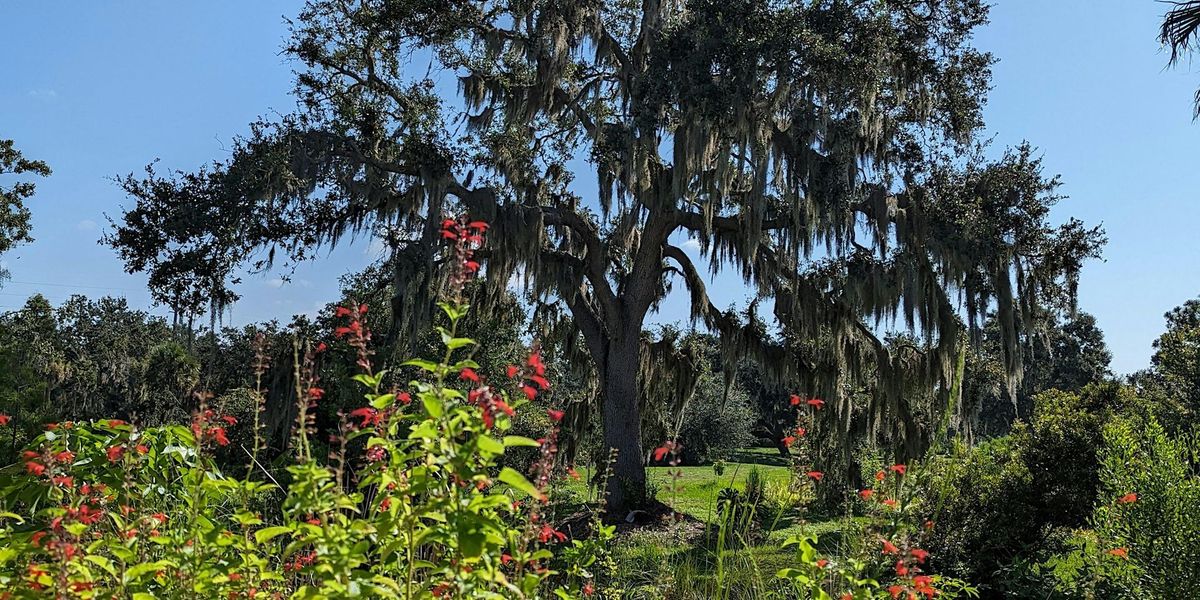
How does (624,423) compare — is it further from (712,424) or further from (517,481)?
(712,424)

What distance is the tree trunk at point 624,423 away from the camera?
1250 cm

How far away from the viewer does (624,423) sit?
42.0ft

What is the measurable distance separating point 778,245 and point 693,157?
2.22 meters

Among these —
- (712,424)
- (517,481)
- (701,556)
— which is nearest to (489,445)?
(517,481)

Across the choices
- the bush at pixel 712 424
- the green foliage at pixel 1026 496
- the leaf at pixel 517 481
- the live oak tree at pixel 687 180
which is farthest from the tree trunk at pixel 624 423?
the bush at pixel 712 424

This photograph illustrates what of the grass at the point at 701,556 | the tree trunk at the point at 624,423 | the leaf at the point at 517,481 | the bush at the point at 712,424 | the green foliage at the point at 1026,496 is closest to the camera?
the leaf at the point at 517,481

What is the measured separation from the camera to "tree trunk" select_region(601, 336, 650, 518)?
1250 cm

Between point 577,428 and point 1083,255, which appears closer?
point 1083,255

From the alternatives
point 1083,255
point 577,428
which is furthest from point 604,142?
point 1083,255

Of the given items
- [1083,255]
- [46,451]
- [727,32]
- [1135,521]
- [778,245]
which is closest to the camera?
[46,451]

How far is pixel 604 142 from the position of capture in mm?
11500

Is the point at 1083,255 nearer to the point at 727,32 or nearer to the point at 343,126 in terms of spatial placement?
the point at 727,32

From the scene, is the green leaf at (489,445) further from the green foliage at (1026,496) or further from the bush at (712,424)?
the bush at (712,424)

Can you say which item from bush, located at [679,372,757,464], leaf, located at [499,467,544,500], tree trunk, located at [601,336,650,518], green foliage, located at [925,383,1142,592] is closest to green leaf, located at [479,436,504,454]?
leaf, located at [499,467,544,500]
